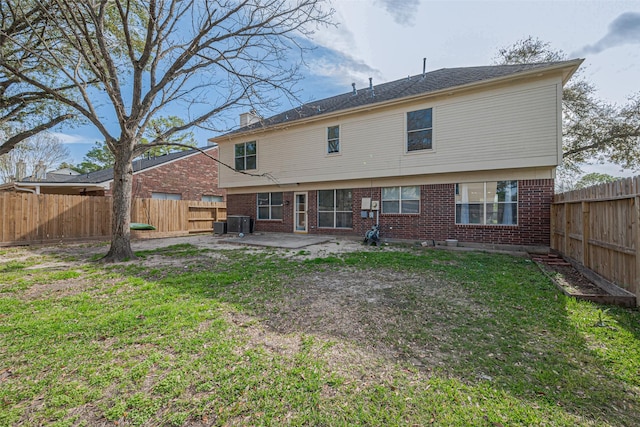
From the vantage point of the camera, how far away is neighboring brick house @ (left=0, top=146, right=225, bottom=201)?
1507cm

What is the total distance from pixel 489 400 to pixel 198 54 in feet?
30.7

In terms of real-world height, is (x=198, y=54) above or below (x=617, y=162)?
above

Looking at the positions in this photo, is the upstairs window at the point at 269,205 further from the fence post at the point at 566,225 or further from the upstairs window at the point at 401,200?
the fence post at the point at 566,225

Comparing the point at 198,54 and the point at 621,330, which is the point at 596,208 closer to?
the point at 621,330

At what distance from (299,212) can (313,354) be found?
1102cm

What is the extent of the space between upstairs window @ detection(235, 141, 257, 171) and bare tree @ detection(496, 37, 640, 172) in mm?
16039

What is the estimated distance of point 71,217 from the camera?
1142 centimetres

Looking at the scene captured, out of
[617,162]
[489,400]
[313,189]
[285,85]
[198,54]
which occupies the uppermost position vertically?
[198,54]

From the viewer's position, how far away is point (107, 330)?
10.2 ft

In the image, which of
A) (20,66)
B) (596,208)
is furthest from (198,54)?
(596,208)

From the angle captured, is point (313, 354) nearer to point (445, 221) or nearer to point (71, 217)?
point (445, 221)

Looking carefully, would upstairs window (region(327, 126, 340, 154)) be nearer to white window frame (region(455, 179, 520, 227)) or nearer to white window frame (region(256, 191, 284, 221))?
white window frame (region(256, 191, 284, 221))

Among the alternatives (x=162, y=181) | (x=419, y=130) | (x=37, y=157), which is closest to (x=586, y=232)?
(x=419, y=130)

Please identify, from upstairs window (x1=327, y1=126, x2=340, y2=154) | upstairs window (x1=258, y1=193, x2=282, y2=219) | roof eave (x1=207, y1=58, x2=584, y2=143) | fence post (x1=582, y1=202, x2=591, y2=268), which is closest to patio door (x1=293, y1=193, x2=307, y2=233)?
upstairs window (x1=258, y1=193, x2=282, y2=219)
